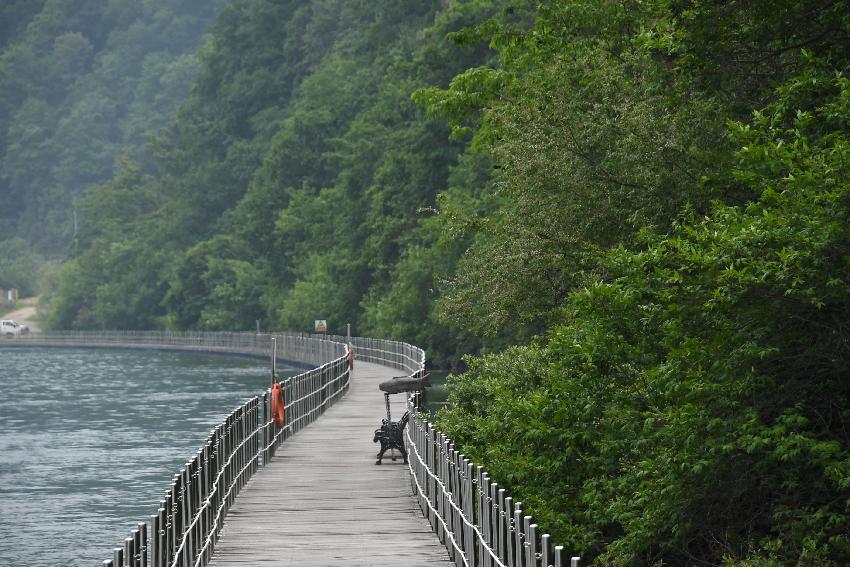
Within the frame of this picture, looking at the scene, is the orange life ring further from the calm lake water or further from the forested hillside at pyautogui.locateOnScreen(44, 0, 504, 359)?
the forested hillside at pyautogui.locateOnScreen(44, 0, 504, 359)

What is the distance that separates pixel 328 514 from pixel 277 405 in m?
8.57

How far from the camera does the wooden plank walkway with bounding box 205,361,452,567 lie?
64.7 feet

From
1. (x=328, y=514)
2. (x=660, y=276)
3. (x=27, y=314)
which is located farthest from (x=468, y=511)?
(x=27, y=314)

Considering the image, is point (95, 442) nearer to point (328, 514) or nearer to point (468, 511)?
point (328, 514)

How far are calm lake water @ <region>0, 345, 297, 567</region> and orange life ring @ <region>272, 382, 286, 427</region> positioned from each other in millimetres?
4148

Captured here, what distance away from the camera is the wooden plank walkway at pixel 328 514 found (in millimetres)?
19734

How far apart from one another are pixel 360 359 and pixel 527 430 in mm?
49237

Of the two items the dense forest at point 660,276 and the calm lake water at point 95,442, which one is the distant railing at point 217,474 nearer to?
the calm lake water at point 95,442

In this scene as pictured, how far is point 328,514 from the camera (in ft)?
76.1

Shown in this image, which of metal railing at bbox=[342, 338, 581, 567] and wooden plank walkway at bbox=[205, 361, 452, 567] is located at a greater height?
metal railing at bbox=[342, 338, 581, 567]

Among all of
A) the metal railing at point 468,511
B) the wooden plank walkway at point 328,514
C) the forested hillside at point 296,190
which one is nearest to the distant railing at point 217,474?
the wooden plank walkway at point 328,514

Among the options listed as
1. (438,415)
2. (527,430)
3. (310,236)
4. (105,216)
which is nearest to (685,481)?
(527,430)

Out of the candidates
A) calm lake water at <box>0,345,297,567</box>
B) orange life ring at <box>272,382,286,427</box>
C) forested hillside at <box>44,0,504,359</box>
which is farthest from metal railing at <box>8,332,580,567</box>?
forested hillside at <box>44,0,504,359</box>

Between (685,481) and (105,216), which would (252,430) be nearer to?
(685,481)
